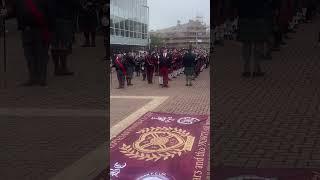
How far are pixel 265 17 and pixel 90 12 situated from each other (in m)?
0.53

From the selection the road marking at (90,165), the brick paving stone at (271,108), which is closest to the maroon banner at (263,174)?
the brick paving stone at (271,108)

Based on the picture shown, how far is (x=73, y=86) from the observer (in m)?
1.75

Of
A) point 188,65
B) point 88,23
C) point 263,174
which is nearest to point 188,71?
point 188,65

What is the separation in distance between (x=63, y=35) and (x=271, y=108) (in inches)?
65.8

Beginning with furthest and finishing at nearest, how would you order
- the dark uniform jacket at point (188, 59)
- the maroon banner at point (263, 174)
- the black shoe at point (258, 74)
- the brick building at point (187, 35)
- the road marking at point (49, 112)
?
the maroon banner at point (263, 174) < the road marking at point (49, 112) < the black shoe at point (258, 74) < the dark uniform jacket at point (188, 59) < the brick building at point (187, 35)

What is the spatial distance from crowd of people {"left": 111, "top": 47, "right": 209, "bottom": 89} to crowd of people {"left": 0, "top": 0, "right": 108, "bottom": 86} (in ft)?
0.39

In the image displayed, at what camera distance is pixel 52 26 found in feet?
5.03

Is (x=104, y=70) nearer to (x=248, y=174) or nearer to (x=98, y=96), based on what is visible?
(x=98, y=96)

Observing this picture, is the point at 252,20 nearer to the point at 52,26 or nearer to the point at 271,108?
the point at 52,26

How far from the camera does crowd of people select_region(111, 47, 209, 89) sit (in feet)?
4.90

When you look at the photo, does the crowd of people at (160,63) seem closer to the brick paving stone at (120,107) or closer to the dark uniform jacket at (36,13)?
the brick paving stone at (120,107)

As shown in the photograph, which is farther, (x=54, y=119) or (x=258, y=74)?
(x=54, y=119)

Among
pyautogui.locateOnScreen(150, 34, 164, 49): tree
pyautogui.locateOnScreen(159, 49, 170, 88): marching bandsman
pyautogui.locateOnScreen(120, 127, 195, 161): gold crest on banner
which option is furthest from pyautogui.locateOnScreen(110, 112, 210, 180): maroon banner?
pyautogui.locateOnScreen(150, 34, 164, 49): tree

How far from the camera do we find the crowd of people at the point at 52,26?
1474 millimetres
